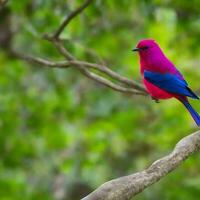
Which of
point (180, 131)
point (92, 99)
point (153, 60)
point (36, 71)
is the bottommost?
point (153, 60)

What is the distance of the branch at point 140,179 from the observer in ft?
10.1

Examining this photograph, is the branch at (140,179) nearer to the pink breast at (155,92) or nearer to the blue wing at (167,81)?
the blue wing at (167,81)

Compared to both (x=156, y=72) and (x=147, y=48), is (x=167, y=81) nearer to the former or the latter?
(x=156, y=72)

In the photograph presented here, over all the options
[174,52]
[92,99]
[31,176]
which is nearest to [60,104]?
[92,99]

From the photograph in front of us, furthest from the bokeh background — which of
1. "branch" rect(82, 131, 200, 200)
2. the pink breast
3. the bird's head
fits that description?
"branch" rect(82, 131, 200, 200)

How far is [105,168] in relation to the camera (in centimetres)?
940

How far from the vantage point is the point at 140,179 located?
326cm

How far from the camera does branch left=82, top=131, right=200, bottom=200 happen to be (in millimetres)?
3070

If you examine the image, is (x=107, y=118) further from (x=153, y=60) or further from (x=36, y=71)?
(x=153, y=60)

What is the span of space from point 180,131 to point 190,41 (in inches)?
41.9

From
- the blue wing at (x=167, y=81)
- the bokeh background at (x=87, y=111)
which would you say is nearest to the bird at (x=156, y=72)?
the blue wing at (x=167, y=81)

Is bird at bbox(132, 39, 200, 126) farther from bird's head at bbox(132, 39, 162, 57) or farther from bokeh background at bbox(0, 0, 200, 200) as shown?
bokeh background at bbox(0, 0, 200, 200)

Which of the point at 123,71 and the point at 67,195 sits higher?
the point at 123,71

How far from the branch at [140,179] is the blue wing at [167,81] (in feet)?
3.46
